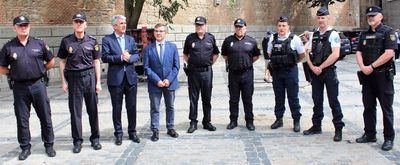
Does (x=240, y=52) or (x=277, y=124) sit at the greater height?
(x=240, y=52)

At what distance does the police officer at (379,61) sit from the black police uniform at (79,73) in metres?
3.65

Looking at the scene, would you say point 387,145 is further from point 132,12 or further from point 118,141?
point 132,12

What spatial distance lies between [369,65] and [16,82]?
461cm

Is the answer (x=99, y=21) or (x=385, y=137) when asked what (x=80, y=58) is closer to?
(x=385, y=137)

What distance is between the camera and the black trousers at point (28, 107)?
19.1 feet

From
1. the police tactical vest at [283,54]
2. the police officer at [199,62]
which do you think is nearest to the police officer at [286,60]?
Result: the police tactical vest at [283,54]

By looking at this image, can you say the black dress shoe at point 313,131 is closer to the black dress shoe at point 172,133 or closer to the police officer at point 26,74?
the black dress shoe at point 172,133

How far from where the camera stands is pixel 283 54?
6.95 metres

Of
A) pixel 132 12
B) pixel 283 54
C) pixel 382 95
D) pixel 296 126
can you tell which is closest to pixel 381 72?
pixel 382 95

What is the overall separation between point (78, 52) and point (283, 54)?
3093 millimetres

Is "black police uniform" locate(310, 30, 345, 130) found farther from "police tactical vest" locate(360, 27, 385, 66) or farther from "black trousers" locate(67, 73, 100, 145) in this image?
"black trousers" locate(67, 73, 100, 145)

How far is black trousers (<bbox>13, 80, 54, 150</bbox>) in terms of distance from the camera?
582cm

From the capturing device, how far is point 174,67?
6.88 m

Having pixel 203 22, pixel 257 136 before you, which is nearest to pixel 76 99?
pixel 203 22
